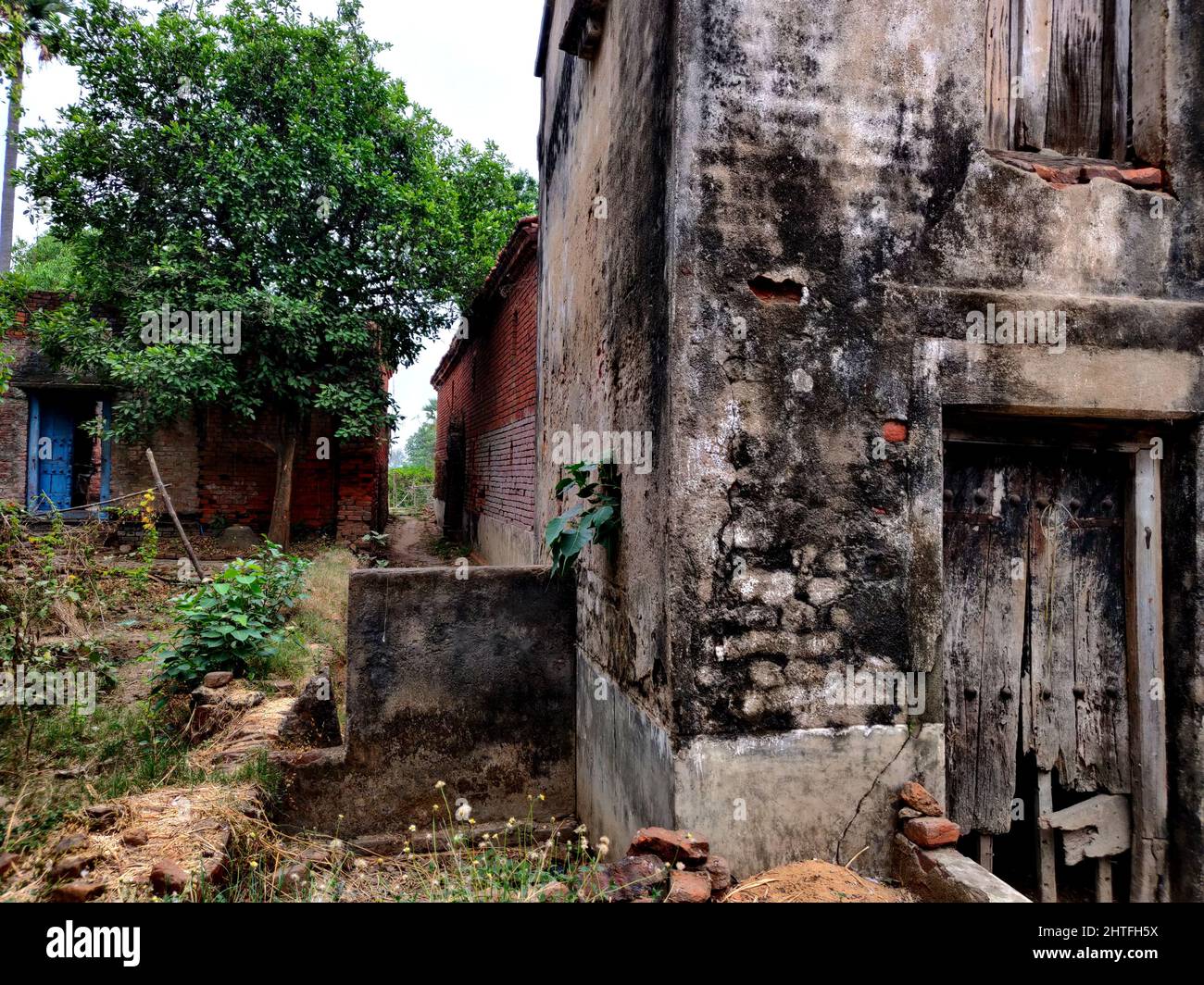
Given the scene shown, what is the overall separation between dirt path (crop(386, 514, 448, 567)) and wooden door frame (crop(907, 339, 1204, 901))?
7652mm

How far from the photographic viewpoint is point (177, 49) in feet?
35.4

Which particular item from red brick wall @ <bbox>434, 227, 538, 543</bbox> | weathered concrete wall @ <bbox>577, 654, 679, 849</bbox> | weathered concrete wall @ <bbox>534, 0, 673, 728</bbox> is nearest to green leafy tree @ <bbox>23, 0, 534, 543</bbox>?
red brick wall @ <bbox>434, 227, 538, 543</bbox>

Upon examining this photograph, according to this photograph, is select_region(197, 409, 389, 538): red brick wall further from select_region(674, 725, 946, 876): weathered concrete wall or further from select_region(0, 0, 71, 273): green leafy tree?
select_region(674, 725, 946, 876): weathered concrete wall

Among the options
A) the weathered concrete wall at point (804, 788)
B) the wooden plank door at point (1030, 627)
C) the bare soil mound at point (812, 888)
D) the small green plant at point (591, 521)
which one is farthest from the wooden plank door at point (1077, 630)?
the small green plant at point (591, 521)

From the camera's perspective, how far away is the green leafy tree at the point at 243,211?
10625 mm

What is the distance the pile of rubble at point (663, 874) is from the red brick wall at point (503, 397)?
5276 millimetres

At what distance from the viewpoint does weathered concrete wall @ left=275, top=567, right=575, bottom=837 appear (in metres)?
4.47

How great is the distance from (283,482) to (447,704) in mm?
8640

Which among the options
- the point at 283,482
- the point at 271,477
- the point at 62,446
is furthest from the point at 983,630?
the point at 62,446

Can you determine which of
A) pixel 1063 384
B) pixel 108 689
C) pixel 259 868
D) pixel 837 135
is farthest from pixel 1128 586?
pixel 108 689

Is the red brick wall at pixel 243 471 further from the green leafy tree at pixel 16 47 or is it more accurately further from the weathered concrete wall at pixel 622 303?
the weathered concrete wall at pixel 622 303

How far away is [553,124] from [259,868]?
20.1 feet

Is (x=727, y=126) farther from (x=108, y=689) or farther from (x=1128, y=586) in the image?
(x=108, y=689)

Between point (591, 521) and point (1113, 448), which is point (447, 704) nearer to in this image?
point (591, 521)
